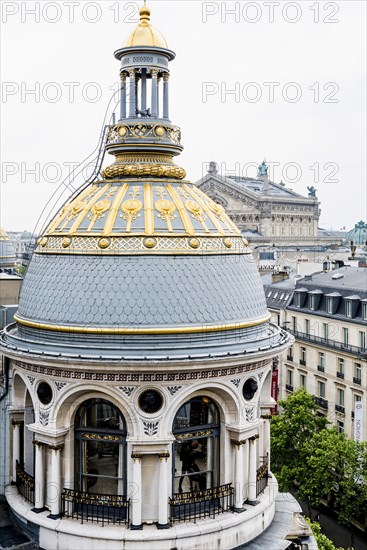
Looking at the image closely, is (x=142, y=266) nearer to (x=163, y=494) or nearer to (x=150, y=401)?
(x=150, y=401)

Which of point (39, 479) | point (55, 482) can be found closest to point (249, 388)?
point (55, 482)

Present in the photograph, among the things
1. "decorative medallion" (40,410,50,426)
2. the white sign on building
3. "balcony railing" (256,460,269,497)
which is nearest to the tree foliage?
the white sign on building

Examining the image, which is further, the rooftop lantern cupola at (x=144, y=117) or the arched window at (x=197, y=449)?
the rooftop lantern cupola at (x=144, y=117)

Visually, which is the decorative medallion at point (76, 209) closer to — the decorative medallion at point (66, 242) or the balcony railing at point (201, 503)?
the decorative medallion at point (66, 242)

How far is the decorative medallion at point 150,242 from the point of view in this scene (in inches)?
997

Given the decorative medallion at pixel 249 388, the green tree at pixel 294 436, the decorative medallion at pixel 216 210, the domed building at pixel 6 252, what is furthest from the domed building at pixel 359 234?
the decorative medallion at pixel 249 388

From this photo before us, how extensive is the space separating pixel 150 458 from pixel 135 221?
8882mm

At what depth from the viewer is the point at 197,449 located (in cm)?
2639

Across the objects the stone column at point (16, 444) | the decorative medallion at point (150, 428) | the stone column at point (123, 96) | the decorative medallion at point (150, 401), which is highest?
the stone column at point (123, 96)

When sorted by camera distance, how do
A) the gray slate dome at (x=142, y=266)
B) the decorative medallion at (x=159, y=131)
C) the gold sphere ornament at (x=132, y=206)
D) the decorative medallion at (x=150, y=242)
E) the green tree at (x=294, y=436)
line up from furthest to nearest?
1. the green tree at (x=294, y=436)
2. the decorative medallion at (x=159, y=131)
3. the gold sphere ornament at (x=132, y=206)
4. the decorative medallion at (x=150, y=242)
5. the gray slate dome at (x=142, y=266)

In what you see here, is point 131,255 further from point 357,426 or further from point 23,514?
point 357,426

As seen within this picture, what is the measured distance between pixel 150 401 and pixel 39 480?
5532mm

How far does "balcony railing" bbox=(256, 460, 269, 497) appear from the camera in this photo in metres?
27.8

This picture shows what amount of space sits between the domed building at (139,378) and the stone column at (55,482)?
44 mm
